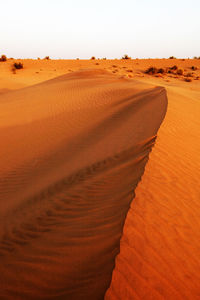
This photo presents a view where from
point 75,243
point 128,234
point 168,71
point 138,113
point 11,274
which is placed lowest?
point 11,274

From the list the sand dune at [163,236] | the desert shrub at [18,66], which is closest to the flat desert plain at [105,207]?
the sand dune at [163,236]

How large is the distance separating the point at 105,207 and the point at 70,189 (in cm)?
A: 92

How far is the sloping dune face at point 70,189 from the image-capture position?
2174mm

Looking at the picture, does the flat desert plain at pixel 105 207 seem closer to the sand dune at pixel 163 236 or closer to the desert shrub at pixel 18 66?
the sand dune at pixel 163 236

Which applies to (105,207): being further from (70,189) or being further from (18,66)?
(18,66)

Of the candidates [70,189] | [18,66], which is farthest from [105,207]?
[18,66]

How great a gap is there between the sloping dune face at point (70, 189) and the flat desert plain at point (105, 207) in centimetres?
1

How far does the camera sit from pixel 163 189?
10.4 ft

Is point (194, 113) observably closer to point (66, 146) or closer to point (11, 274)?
point (66, 146)

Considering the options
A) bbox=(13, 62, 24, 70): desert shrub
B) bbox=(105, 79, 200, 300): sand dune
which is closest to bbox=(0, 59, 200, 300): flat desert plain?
bbox=(105, 79, 200, 300): sand dune

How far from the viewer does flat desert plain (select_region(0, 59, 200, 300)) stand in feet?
6.72

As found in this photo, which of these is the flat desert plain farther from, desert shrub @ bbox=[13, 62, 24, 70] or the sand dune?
desert shrub @ bbox=[13, 62, 24, 70]

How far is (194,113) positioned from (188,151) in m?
2.86

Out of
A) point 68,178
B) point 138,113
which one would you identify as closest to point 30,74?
point 138,113
